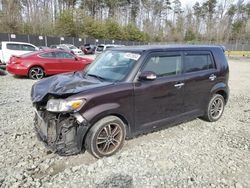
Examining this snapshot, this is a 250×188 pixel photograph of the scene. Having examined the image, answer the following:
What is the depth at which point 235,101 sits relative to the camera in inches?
288

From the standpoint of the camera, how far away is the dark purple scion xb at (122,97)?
3.26 metres

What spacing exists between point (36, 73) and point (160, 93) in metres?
7.95

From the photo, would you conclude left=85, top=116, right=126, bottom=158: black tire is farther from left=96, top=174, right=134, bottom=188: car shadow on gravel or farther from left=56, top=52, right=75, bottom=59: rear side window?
left=56, top=52, right=75, bottom=59: rear side window

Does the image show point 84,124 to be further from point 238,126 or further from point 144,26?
point 144,26

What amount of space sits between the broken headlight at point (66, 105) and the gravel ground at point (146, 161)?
89cm

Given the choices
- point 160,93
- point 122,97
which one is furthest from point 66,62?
point 122,97

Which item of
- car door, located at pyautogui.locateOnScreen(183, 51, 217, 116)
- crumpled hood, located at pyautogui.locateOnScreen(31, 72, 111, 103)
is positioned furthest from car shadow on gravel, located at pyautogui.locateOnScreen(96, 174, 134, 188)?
car door, located at pyautogui.locateOnScreen(183, 51, 217, 116)

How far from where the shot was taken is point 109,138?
11.8ft

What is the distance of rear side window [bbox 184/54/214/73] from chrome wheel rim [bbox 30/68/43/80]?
7871 millimetres

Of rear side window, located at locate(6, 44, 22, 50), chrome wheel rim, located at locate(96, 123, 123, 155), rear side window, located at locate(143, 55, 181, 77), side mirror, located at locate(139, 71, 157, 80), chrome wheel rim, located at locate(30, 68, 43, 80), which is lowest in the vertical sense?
chrome wheel rim, located at locate(96, 123, 123, 155)

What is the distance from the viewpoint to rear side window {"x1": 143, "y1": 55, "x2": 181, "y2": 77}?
392 cm

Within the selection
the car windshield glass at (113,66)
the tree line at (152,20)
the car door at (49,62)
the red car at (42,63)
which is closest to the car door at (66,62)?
the red car at (42,63)

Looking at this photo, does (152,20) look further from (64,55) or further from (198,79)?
(198,79)

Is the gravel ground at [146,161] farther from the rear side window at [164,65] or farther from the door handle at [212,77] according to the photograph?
A: the rear side window at [164,65]
